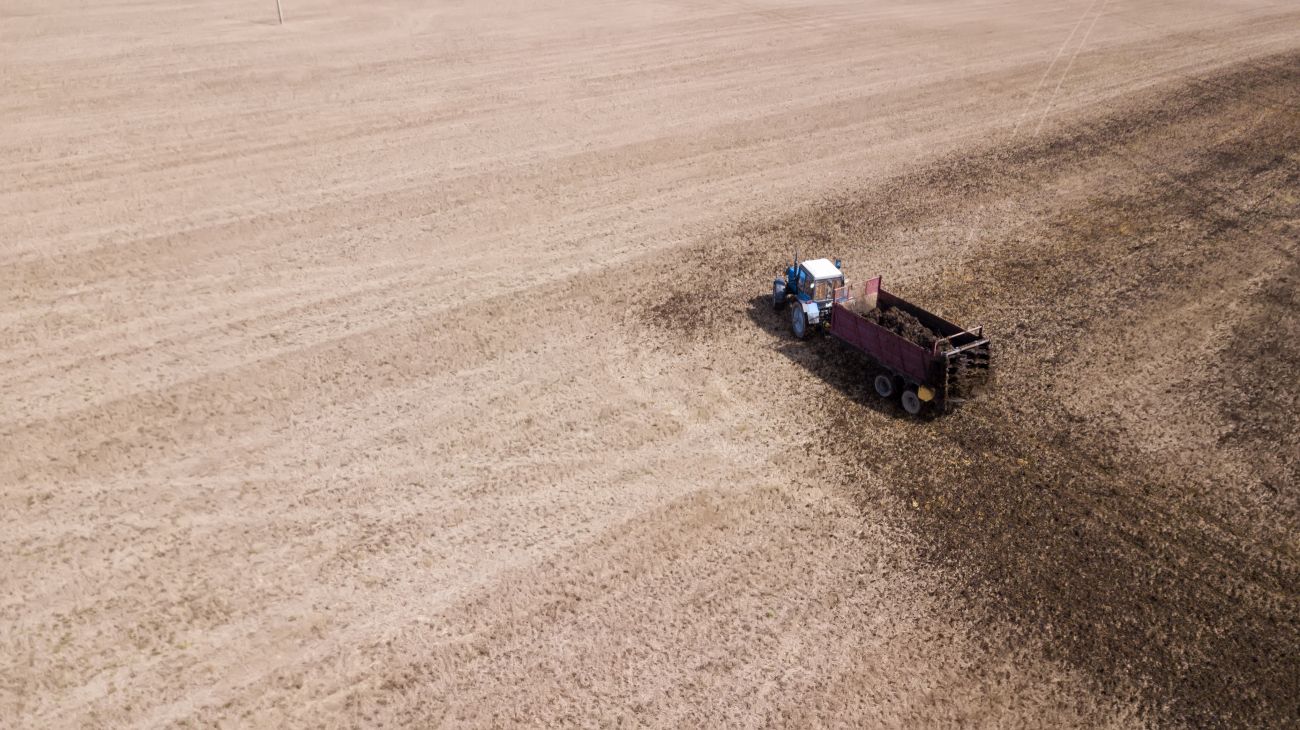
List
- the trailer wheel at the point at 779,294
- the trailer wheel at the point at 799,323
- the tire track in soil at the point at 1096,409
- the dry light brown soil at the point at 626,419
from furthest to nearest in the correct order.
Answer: the trailer wheel at the point at 779,294 < the trailer wheel at the point at 799,323 < the tire track in soil at the point at 1096,409 < the dry light brown soil at the point at 626,419

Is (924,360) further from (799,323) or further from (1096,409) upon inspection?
(1096,409)

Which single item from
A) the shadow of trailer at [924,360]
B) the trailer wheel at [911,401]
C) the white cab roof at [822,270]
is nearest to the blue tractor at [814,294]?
the white cab roof at [822,270]

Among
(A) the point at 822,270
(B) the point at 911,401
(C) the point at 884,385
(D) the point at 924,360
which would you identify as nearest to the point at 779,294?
(A) the point at 822,270

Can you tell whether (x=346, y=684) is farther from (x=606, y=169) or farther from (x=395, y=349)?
(x=606, y=169)

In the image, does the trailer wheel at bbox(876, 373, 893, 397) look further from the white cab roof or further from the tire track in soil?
the white cab roof

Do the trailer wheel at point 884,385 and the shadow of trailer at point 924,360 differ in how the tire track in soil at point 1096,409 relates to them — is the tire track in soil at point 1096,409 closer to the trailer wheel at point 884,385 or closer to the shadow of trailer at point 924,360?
the trailer wheel at point 884,385

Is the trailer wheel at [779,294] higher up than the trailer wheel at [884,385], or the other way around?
the trailer wheel at [779,294]

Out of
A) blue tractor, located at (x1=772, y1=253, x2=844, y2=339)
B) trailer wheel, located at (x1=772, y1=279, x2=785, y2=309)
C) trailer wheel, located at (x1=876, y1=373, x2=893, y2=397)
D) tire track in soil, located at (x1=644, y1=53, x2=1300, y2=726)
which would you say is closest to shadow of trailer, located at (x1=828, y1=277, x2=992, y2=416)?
trailer wheel, located at (x1=876, y1=373, x2=893, y2=397)
